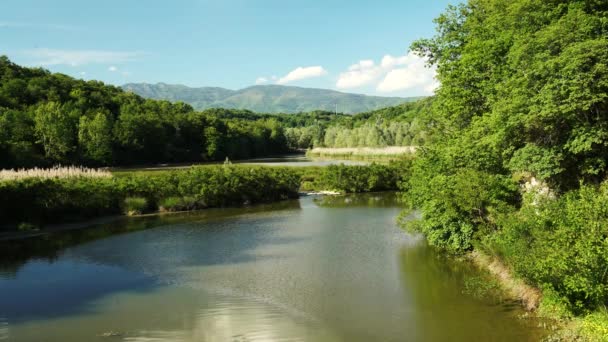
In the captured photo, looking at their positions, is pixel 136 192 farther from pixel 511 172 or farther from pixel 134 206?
pixel 511 172

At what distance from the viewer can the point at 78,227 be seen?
3200cm

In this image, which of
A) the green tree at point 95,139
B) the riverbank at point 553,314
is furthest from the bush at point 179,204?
the green tree at point 95,139

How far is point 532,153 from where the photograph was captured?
52.2 feet

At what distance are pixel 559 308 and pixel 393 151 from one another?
6806 centimetres

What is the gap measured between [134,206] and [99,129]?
49.3 metres

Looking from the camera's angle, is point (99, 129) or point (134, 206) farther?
point (99, 129)

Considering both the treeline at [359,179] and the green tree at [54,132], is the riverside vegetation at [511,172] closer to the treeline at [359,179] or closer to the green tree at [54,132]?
the treeline at [359,179]

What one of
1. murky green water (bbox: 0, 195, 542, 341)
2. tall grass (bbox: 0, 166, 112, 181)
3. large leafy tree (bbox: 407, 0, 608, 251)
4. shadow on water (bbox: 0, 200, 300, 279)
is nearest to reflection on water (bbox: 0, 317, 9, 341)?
murky green water (bbox: 0, 195, 542, 341)

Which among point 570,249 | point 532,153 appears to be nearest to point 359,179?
point 532,153

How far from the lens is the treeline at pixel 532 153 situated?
39.3 feet

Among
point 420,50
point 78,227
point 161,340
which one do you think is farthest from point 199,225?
point 161,340

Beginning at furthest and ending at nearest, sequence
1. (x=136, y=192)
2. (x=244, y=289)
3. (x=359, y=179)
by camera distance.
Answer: (x=359, y=179), (x=136, y=192), (x=244, y=289)

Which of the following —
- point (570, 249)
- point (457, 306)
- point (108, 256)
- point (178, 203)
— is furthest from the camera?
point (178, 203)

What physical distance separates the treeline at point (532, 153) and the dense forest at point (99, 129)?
3144cm
